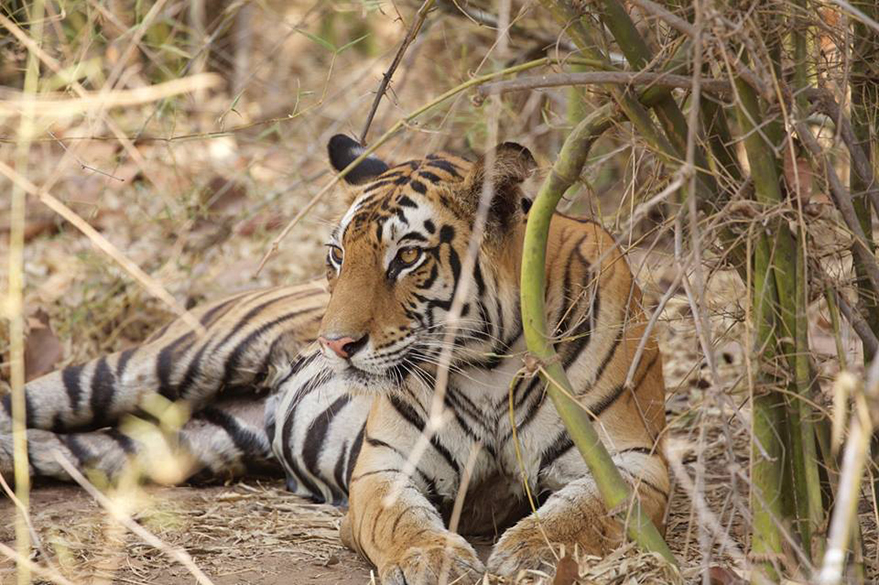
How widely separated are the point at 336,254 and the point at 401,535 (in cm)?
78

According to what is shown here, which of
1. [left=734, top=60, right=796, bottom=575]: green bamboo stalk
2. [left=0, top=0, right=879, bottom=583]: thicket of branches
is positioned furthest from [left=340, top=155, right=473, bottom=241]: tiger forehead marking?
[left=734, top=60, right=796, bottom=575]: green bamboo stalk

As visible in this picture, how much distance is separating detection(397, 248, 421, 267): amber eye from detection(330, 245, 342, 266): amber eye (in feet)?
0.58

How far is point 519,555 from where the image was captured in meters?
2.74

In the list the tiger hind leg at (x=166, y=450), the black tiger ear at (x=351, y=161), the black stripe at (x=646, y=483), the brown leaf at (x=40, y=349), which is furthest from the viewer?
the brown leaf at (x=40, y=349)

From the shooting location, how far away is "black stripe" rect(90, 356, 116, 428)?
4.27m

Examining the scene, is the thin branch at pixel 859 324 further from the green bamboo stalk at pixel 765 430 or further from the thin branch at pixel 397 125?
the thin branch at pixel 397 125

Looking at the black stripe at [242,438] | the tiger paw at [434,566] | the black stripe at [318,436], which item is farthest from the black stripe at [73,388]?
Result: the tiger paw at [434,566]

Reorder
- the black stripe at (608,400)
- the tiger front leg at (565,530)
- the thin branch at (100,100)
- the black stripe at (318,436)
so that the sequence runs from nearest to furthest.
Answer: the thin branch at (100,100), the tiger front leg at (565,530), the black stripe at (608,400), the black stripe at (318,436)

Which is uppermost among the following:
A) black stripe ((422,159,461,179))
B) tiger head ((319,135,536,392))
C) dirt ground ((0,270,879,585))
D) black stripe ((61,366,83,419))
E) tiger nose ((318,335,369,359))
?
black stripe ((422,159,461,179))

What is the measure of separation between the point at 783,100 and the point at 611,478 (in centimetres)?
90

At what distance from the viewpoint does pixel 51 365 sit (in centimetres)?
495

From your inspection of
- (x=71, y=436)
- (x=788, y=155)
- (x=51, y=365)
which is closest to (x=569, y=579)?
(x=788, y=155)

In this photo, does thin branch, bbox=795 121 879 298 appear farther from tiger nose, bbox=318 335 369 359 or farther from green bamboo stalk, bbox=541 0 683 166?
tiger nose, bbox=318 335 369 359

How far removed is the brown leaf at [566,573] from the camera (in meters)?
2.54
